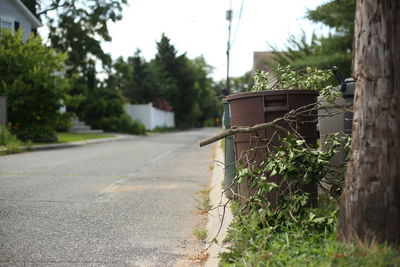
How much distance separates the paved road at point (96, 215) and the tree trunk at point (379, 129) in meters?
1.77

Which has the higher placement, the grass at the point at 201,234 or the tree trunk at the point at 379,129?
the tree trunk at the point at 379,129

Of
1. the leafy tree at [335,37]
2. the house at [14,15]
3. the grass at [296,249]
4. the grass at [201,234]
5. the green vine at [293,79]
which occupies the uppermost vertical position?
the house at [14,15]

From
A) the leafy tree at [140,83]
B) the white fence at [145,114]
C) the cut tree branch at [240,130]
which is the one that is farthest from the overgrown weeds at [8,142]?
A: the leafy tree at [140,83]

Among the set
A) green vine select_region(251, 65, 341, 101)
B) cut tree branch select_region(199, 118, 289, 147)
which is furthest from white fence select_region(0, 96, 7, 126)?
cut tree branch select_region(199, 118, 289, 147)

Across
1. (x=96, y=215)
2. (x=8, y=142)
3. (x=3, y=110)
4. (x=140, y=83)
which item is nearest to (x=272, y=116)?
(x=96, y=215)

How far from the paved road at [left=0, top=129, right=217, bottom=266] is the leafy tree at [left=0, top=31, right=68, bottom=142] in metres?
8.11

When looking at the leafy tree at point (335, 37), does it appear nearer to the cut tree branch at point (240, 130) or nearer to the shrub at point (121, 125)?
the cut tree branch at point (240, 130)

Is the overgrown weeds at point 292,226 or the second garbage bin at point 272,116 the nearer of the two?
the overgrown weeds at point 292,226

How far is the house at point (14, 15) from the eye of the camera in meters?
27.2

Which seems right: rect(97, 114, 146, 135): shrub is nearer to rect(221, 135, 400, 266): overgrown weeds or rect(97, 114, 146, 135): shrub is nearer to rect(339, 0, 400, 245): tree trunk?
rect(221, 135, 400, 266): overgrown weeds

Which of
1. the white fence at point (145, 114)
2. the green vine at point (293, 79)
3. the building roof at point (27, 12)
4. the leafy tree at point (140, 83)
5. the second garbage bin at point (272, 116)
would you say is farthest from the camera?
the leafy tree at point (140, 83)

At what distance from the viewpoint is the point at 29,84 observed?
57.1 feet

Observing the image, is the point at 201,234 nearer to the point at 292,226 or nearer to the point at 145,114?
the point at 292,226

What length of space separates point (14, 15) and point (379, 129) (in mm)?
29462
